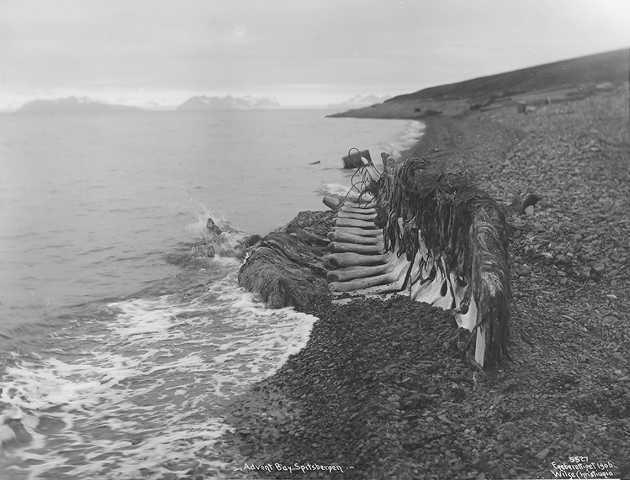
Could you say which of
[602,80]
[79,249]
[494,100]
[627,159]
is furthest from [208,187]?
[494,100]

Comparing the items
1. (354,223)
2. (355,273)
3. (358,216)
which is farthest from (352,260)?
(358,216)

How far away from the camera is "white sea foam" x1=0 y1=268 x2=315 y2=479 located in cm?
575

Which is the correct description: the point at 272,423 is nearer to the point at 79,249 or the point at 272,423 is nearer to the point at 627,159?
the point at 79,249

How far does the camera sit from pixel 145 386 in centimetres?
741

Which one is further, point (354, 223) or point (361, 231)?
point (354, 223)

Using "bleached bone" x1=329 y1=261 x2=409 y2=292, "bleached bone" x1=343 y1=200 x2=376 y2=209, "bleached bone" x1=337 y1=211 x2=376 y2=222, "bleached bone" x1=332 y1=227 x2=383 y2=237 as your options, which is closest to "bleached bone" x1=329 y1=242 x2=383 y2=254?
"bleached bone" x1=332 y1=227 x2=383 y2=237

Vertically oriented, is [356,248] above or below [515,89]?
below

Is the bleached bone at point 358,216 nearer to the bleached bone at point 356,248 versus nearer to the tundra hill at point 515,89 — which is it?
the bleached bone at point 356,248

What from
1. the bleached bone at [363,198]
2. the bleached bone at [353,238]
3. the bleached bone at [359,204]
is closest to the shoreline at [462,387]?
the bleached bone at [353,238]

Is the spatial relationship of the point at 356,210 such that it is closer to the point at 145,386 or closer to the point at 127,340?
the point at 127,340

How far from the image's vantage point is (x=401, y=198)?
11.7 metres

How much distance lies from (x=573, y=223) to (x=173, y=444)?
9394 millimetres

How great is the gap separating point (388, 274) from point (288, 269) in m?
2.08

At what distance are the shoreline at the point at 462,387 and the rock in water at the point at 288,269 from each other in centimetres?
56
